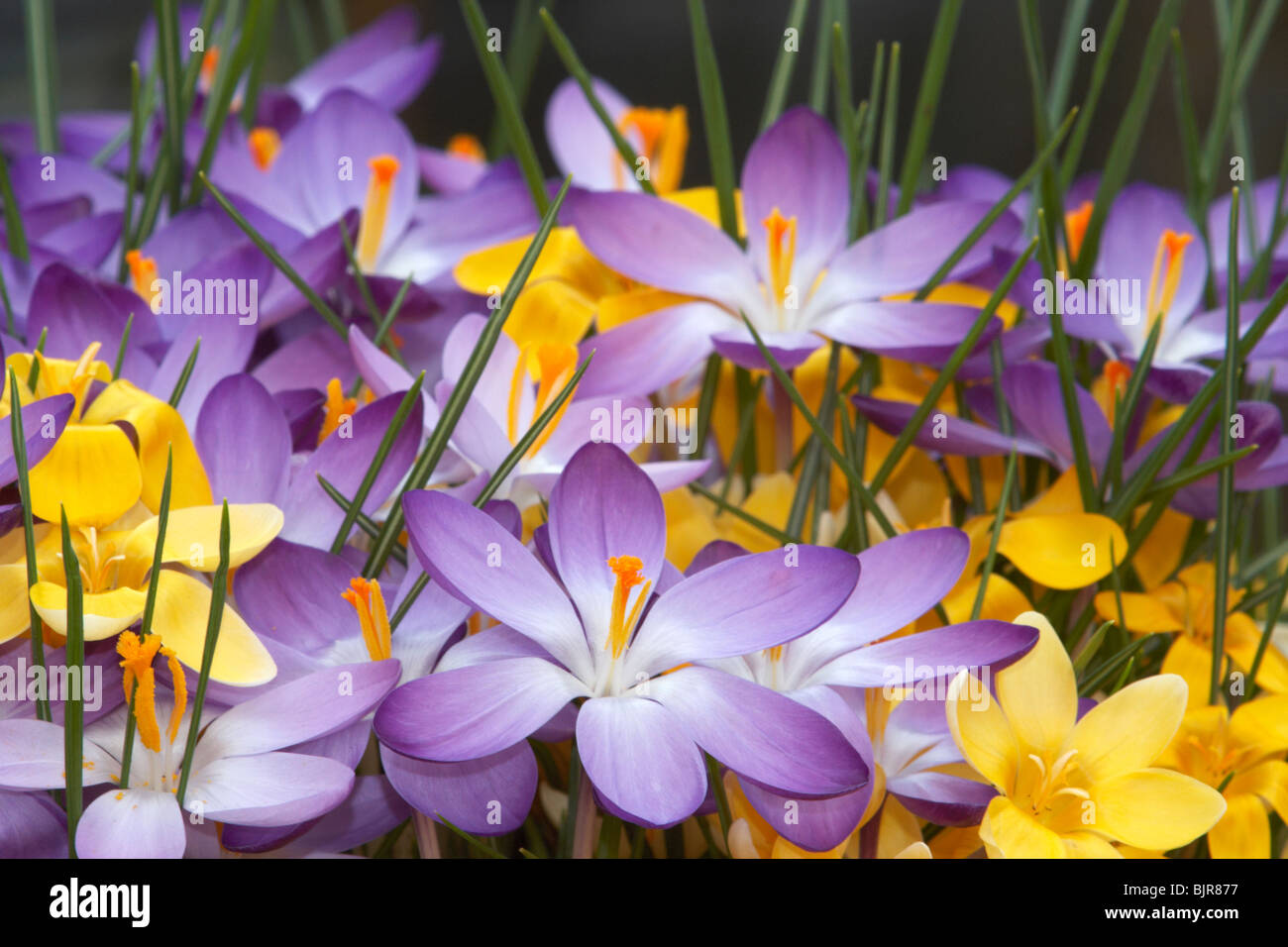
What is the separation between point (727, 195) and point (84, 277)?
0.18 metres

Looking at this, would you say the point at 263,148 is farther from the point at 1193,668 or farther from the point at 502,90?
the point at 1193,668

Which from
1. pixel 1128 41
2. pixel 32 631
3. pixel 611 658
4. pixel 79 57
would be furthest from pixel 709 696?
pixel 79 57

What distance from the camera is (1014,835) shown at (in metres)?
0.22

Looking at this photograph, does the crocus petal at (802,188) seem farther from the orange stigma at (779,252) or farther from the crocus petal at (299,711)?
the crocus petal at (299,711)

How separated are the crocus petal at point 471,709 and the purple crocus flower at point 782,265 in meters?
0.10

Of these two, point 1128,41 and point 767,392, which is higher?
point 1128,41

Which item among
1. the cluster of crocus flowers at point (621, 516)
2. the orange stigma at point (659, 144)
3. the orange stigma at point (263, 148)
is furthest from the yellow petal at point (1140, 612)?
the orange stigma at point (263, 148)

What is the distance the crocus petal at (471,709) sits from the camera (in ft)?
0.67

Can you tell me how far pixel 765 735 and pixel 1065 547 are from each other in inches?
4.2

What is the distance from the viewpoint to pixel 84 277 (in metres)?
0.29

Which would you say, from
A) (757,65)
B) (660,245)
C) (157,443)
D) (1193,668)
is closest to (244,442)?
(157,443)

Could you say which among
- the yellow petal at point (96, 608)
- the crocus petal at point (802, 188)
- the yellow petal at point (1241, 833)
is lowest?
the yellow petal at point (1241, 833)

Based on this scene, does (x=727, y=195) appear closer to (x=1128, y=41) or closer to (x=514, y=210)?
(x=514, y=210)

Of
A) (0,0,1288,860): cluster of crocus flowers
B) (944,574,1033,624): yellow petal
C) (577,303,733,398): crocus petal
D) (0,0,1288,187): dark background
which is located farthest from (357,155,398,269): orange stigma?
(0,0,1288,187): dark background
